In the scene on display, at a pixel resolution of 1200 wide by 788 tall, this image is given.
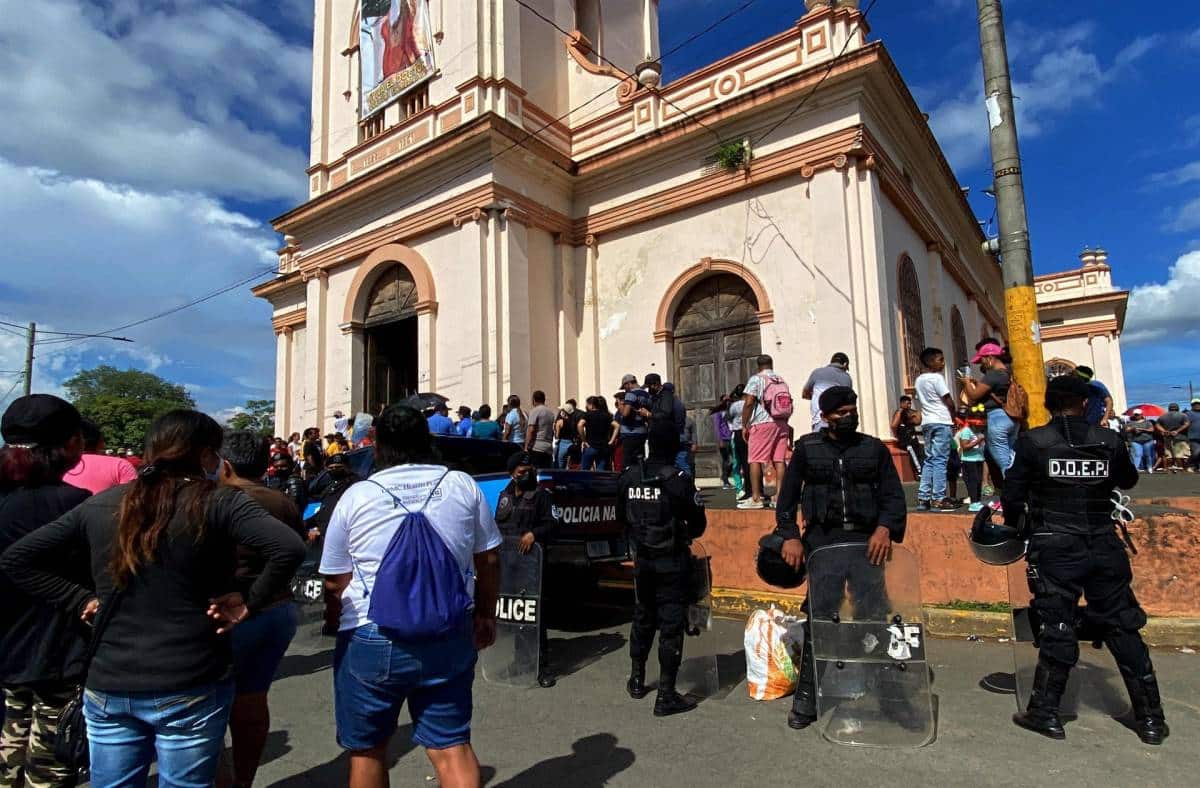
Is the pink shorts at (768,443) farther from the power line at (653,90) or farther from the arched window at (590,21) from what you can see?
the arched window at (590,21)

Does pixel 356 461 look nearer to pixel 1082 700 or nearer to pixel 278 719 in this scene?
pixel 278 719

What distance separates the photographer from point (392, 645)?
2.15m

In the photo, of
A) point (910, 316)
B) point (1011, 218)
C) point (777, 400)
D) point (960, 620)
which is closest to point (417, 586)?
point (960, 620)

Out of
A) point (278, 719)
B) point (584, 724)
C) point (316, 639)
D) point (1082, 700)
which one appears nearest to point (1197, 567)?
point (1082, 700)

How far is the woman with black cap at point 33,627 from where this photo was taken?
2422 millimetres

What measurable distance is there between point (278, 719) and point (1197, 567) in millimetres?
6231

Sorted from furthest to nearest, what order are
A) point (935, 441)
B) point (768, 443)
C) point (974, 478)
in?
point (768, 443) < point (974, 478) < point (935, 441)

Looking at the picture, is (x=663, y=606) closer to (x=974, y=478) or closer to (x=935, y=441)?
(x=935, y=441)

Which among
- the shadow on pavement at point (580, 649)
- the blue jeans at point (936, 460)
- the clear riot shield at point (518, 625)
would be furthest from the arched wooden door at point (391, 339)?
the blue jeans at point (936, 460)

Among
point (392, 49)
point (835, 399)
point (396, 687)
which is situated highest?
point (392, 49)

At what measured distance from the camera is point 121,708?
6.34 feet

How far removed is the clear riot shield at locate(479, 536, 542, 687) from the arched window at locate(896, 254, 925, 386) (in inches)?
360

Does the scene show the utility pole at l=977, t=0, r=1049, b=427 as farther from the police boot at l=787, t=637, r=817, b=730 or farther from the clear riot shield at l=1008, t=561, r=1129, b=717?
the police boot at l=787, t=637, r=817, b=730

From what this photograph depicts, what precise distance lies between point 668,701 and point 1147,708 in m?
2.32
